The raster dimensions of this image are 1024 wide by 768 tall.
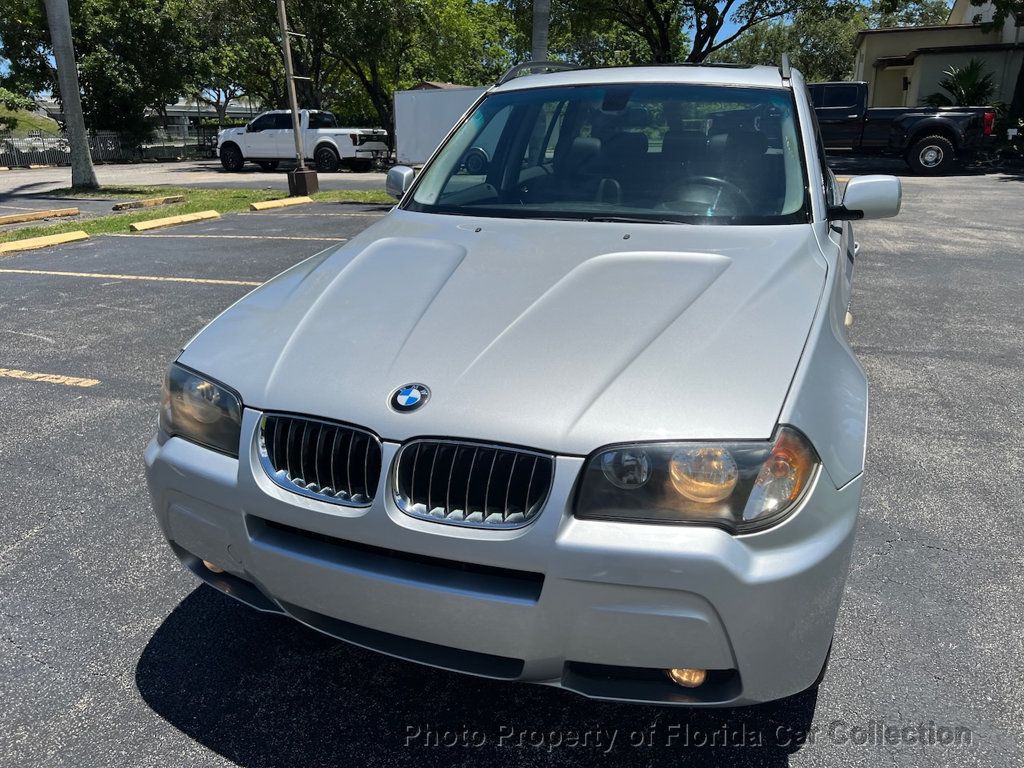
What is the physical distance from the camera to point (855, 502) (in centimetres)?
189

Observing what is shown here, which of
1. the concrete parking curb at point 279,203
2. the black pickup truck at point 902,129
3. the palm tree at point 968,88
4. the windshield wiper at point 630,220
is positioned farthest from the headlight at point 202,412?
the palm tree at point 968,88

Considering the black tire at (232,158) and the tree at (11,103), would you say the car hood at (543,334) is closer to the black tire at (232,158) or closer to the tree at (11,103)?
the black tire at (232,158)

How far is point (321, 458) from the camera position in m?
1.93

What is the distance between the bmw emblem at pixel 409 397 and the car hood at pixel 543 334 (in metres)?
0.02

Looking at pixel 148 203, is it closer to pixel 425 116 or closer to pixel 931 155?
pixel 425 116

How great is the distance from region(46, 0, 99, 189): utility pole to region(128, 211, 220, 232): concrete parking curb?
660 cm

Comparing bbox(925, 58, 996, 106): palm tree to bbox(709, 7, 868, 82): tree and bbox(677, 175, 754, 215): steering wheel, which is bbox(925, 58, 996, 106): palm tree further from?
bbox(709, 7, 868, 82): tree

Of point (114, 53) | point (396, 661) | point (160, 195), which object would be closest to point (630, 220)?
point (396, 661)


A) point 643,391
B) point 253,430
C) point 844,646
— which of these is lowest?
point 844,646

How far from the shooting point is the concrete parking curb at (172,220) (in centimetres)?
1141

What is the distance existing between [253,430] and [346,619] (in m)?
0.55

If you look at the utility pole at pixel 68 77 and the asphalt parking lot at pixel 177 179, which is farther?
the asphalt parking lot at pixel 177 179

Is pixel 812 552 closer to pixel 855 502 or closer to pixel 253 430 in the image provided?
pixel 855 502

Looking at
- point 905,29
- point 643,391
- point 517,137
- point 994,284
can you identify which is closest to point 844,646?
point 643,391
